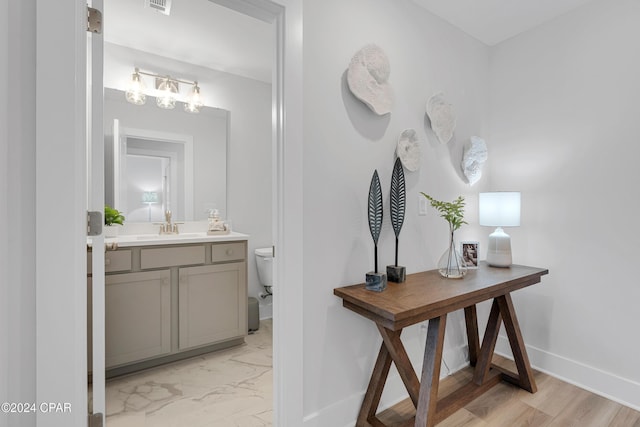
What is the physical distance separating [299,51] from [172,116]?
5.94ft

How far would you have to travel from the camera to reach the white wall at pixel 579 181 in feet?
5.86

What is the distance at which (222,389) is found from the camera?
1.92 meters

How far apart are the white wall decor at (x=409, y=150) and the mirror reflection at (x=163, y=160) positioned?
185 centimetres

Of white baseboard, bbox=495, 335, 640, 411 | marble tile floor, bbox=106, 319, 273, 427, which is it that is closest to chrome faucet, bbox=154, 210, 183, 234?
marble tile floor, bbox=106, 319, 273, 427

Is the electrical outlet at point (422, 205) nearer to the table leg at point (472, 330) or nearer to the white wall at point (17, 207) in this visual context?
the table leg at point (472, 330)

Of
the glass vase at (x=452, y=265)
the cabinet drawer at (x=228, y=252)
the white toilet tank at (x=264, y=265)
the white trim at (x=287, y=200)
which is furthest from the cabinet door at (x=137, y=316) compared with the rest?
the glass vase at (x=452, y=265)

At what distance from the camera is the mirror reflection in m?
2.47

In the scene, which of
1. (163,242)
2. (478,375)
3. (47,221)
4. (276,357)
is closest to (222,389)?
(276,357)

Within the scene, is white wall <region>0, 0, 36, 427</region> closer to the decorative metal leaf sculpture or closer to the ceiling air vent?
the ceiling air vent

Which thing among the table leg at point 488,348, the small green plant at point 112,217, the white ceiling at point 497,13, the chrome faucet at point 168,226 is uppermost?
the white ceiling at point 497,13

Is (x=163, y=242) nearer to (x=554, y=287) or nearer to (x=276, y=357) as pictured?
(x=276, y=357)

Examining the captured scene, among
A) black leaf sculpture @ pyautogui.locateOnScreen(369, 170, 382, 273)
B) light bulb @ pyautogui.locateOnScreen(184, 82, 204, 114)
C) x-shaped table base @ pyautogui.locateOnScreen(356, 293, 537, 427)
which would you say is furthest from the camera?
light bulb @ pyautogui.locateOnScreen(184, 82, 204, 114)

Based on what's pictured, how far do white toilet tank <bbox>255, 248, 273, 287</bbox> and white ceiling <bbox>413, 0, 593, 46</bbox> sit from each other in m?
2.37

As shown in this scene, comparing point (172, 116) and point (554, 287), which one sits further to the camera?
point (172, 116)
